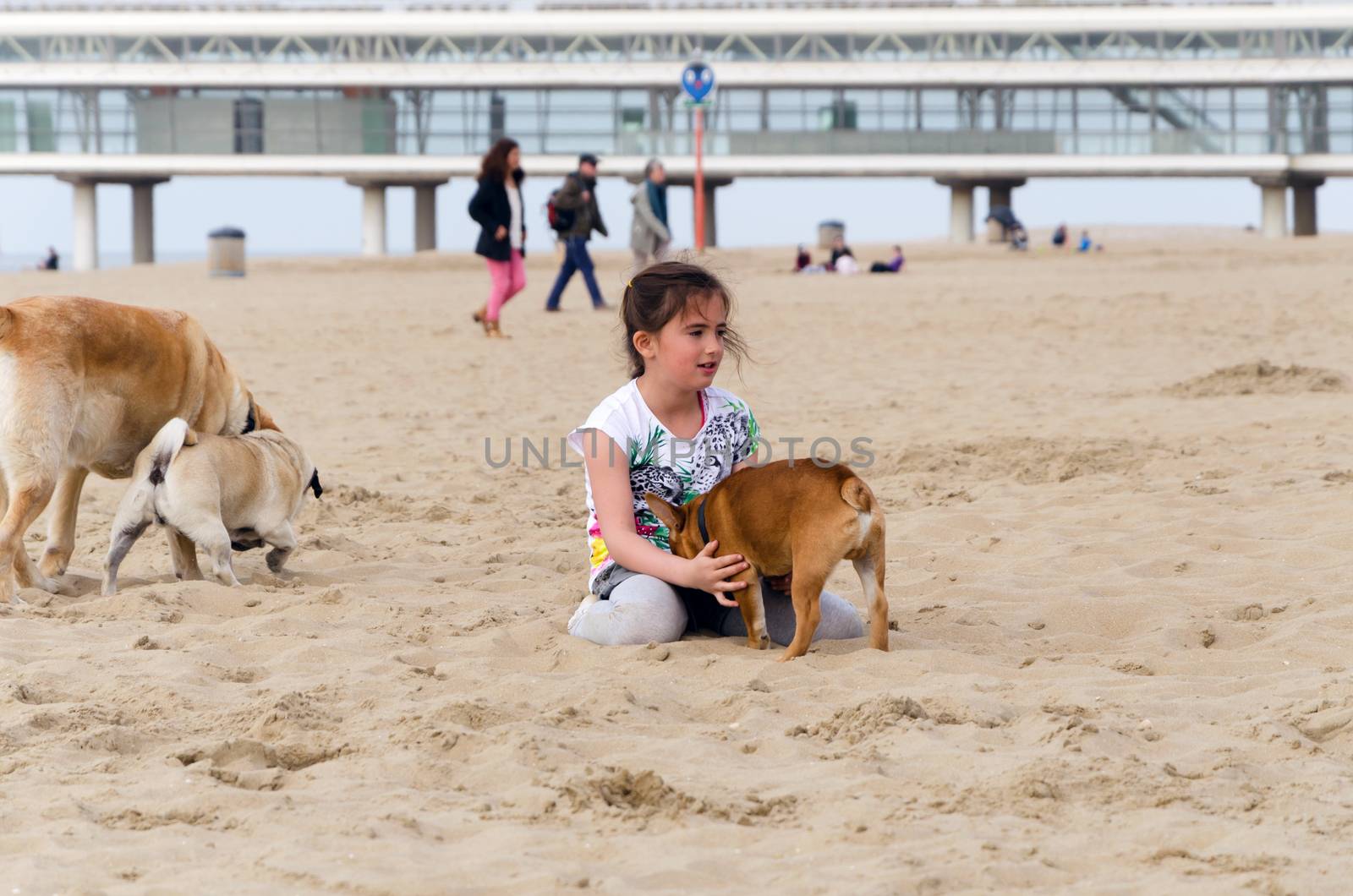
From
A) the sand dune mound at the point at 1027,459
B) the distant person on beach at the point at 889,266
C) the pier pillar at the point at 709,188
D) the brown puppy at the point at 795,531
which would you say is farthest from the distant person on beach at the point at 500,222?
the pier pillar at the point at 709,188

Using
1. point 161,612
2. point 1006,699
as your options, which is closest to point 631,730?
point 1006,699

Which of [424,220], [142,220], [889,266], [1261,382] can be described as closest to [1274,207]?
[889,266]

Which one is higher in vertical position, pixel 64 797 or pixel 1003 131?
pixel 1003 131

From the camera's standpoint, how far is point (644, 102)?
176 ft

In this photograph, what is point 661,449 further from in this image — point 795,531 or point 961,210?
point 961,210

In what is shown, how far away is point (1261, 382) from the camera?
42.5 feet

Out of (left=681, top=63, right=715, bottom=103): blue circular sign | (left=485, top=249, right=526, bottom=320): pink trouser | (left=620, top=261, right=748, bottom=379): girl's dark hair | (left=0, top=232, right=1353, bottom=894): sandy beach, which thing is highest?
(left=681, top=63, right=715, bottom=103): blue circular sign

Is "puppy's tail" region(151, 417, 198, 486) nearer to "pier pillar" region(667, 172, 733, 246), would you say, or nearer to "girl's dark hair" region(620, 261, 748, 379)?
"girl's dark hair" region(620, 261, 748, 379)

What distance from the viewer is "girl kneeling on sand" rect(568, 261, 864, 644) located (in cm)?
553

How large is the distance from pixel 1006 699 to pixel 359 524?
462cm

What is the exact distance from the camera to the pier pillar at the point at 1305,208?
54.1 meters

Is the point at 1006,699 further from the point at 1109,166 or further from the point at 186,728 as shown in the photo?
the point at 1109,166

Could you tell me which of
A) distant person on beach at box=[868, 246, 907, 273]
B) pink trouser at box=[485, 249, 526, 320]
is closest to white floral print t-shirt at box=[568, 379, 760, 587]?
pink trouser at box=[485, 249, 526, 320]

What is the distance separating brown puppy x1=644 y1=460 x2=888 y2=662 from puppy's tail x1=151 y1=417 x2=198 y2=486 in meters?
2.08
